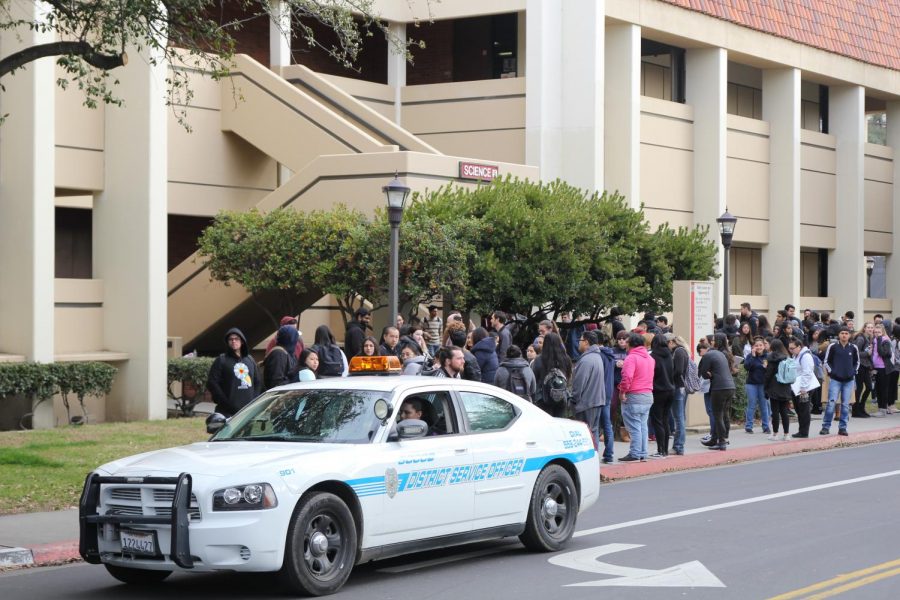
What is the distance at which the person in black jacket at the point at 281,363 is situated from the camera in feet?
51.8

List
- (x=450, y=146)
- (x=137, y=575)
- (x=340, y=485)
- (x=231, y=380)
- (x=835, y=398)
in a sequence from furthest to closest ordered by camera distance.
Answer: (x=450, y=146), (x=835, y=398), (x=231, y=380), (x=137, y=575), (x=340, y=485)

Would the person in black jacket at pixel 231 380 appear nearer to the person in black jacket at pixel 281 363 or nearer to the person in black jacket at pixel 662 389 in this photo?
the person in black jacket at pixel 281 363

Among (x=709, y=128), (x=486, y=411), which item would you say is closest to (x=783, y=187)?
(x=709, y=128)

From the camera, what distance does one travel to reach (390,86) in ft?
124

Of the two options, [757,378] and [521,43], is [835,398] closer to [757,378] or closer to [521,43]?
[757,378]

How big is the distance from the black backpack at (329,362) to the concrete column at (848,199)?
33.4 meters

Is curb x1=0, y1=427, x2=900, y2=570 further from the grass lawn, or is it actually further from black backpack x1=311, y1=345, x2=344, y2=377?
black backpack x1=311, y1=345, x2=344, y2=377

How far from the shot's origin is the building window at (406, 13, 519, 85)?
125 feet

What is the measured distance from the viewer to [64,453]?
16578mm

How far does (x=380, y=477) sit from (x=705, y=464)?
10120mm

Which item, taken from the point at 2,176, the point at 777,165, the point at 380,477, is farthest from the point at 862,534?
the point at 777,165

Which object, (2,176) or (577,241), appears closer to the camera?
(2,176)

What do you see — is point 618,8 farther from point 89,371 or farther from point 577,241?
point 89,371

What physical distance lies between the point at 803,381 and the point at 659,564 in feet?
37.5
